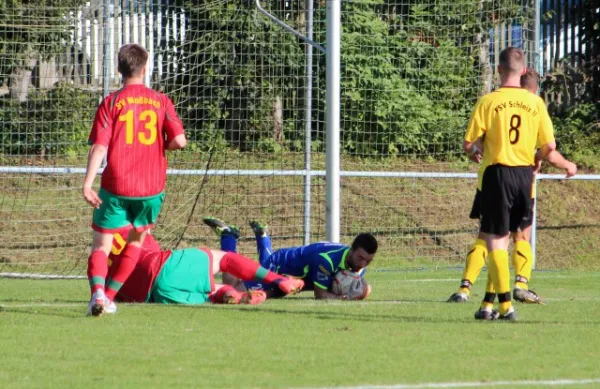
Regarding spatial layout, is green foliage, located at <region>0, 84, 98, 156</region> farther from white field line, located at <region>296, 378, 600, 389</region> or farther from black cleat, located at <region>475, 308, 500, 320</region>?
white field line, located at <region>296, 378, 600, 389</region>

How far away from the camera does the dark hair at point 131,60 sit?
8.23 m

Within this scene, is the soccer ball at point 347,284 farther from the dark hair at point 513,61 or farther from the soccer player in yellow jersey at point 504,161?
the dark hair at point 513,61

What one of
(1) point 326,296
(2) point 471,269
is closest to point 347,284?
(1) point 326,296

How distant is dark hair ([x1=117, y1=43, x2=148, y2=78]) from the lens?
8.23 metres

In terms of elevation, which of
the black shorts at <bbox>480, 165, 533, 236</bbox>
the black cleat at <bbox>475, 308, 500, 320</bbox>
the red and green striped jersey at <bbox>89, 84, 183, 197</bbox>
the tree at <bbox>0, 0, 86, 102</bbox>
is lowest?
the black cleat at <bbox>475, 308, 500, 320</bbox>

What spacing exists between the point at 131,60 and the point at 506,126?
8.78ft

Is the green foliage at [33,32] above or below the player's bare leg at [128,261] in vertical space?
above

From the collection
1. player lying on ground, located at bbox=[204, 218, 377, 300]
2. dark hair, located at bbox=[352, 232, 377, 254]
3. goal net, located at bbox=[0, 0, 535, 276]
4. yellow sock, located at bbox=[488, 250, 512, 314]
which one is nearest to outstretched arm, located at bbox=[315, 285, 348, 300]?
Answer: player lying on ground, located at bbox=[204, 218, 377, 300]

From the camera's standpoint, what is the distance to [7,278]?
42.2 feet

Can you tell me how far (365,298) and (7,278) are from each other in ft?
16.1

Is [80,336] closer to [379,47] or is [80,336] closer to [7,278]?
[7,278]

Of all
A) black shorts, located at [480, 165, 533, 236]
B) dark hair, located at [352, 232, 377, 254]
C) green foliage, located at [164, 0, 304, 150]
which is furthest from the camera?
green foliage, located at [164, 0, 304, 150]

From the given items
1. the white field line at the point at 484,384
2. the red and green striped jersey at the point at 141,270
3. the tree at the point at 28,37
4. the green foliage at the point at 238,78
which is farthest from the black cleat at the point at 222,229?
the white field line at the point at 484,384

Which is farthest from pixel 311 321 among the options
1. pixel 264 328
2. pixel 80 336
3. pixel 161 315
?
pixel 80 336
